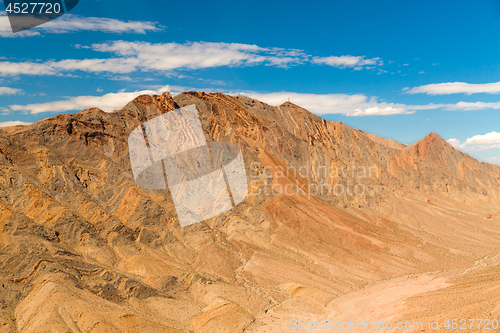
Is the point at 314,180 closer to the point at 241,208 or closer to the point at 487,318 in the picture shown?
the point at 241,208

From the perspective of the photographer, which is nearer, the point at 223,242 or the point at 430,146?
the point at 223,242

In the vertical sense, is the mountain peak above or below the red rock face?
above

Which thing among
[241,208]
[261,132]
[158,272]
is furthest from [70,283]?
[261,132]

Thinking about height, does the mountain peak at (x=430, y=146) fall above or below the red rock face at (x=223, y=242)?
above

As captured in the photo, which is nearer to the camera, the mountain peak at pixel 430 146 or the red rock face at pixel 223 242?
the red rock face at pixel 223 242

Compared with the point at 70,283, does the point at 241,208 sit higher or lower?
higher

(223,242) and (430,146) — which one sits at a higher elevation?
(430,146)

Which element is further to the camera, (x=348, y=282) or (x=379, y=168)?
(x=379, y=168)

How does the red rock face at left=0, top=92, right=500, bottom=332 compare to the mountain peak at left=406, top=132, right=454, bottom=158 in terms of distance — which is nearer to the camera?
the red rock face at left=0, top=92, right=500, bottom=332
